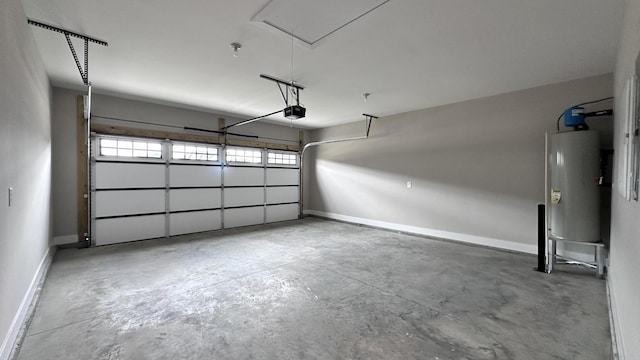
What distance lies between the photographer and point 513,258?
161 inches

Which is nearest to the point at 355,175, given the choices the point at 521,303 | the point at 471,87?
the point at 471,87

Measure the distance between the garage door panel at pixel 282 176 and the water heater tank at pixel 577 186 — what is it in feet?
18.9

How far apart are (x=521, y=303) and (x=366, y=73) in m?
3.21

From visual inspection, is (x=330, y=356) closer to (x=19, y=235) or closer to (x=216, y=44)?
(x=19, y=235)

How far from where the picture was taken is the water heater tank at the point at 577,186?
3.31 meters

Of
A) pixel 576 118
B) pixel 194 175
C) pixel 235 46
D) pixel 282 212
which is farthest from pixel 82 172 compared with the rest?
pixel 576 118

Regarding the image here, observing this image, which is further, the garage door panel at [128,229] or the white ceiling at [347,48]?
the garage door panel at [128,229]

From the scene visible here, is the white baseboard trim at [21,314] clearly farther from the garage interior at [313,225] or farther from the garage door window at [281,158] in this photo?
the garage door window at [281,158]

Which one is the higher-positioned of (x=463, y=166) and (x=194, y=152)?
(x=194, y=152)

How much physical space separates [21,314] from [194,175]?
3.89m

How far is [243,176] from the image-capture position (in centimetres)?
674

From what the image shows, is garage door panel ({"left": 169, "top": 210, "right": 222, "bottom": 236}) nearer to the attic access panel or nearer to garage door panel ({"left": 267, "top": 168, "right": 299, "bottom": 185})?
garage door panel ({"left": 267, "top": 168, "right": 299, "bottom": 185})

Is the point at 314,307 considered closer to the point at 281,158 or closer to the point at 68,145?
the point at 68,145

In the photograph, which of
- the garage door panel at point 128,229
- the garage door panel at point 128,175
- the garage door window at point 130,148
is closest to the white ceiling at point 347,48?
the garage door window at point 130,148
